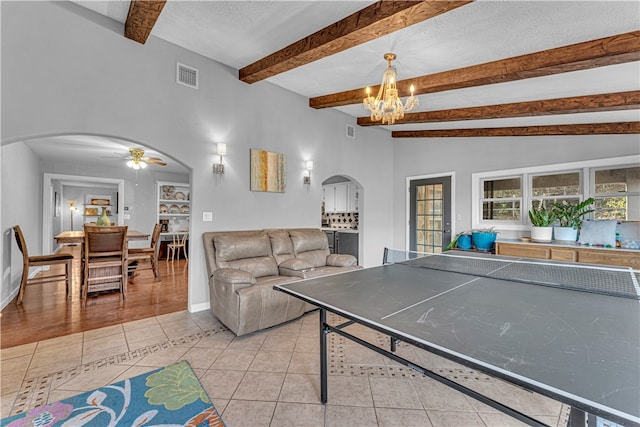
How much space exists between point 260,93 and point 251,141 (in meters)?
0.75

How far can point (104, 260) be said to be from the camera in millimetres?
4176

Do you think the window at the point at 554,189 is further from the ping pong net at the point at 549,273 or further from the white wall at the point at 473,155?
the ping pong net at the point at 549,273

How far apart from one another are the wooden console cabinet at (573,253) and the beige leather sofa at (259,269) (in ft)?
8.20

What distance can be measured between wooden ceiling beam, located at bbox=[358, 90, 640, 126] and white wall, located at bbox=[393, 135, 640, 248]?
114 cm

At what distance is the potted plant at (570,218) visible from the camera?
13.6ft

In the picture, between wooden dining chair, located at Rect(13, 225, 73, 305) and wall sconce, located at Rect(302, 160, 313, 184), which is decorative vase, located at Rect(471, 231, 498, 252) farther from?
wooden dining chair, located at Rect(13, 225, 73, 305)

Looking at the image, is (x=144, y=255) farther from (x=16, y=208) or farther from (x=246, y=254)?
(x=246, y=254)

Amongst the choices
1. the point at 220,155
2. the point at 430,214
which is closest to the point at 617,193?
the point at 430,214

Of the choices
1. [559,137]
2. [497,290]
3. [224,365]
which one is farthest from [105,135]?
[559,137]

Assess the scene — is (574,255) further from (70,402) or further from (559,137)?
(70,402)

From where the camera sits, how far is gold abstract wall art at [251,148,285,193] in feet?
13.7

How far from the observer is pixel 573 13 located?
2256mm

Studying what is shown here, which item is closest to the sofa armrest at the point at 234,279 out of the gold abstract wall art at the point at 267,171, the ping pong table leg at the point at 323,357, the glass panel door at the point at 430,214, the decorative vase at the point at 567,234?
the ping pong table leg at the point at 323,357

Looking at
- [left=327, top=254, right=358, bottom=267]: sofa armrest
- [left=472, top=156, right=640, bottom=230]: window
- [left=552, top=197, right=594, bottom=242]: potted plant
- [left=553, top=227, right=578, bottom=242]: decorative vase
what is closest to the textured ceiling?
[left=472, top=156, right=640, bottom=230]: window
